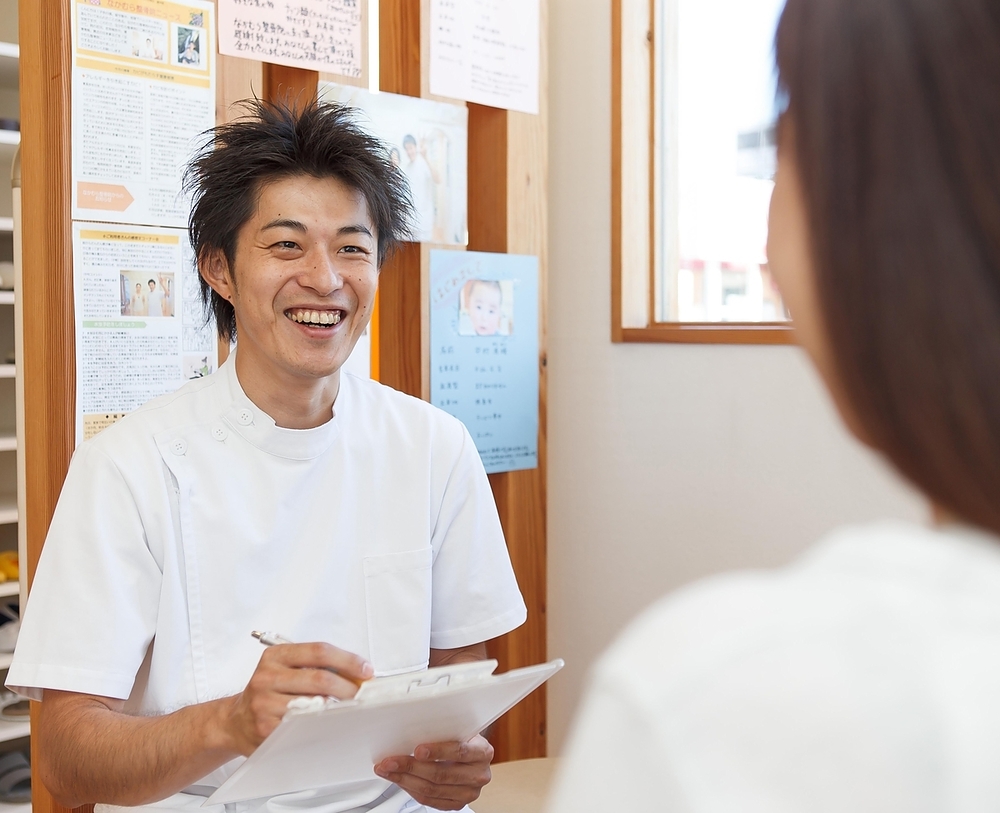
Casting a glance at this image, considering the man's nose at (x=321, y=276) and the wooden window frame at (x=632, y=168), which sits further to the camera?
the wooden window frame at (x=632, y=168)

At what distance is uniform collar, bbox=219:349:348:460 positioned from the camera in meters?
1.49

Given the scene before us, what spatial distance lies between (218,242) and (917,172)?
1.34 metres

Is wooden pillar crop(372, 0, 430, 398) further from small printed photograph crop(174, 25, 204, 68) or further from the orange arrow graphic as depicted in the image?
the orange arrow graphic

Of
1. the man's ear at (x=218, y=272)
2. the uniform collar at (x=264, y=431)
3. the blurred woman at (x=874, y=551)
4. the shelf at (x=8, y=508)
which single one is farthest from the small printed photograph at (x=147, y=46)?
Answer: the blurred woman at (x=874, y=551)

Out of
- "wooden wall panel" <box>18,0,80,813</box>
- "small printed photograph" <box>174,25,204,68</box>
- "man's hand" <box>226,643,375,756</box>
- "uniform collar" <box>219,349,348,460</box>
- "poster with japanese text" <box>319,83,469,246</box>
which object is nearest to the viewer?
"man's hand" <box>226,643,375,756</box>

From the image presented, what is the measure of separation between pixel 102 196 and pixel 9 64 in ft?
4.41

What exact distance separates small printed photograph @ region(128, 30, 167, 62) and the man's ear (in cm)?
49

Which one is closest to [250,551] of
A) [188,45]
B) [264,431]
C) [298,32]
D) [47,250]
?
[264,431]

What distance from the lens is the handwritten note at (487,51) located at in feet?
7.42

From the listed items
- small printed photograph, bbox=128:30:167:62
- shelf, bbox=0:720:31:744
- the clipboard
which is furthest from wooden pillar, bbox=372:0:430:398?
shelf, bbox=0:720:31:744

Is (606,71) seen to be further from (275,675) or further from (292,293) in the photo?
(275,675)

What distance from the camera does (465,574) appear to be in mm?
1628

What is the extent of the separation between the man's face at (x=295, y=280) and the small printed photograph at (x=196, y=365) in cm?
39

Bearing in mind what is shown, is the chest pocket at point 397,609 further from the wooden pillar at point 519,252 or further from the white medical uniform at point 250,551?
the wooden pillar at point 519,252
